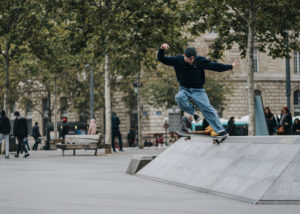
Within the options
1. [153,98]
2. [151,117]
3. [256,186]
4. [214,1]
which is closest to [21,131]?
[214,1]

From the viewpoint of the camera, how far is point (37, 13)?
2414 cm

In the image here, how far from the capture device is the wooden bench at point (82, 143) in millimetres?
23047

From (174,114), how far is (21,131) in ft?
83.4

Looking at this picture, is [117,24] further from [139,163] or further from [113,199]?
[113,199]

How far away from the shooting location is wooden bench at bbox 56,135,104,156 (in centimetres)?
2305

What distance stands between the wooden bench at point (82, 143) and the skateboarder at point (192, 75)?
13.5 m

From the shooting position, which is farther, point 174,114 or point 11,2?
point 174,114

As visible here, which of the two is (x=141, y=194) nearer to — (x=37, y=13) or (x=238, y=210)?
(x=238, y=210)

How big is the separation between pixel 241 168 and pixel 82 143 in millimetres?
16613

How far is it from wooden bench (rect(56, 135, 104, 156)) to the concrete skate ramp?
12.6 meters

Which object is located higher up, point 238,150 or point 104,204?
point 238,150

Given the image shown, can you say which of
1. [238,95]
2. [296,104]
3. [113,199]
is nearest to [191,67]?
[113,199]

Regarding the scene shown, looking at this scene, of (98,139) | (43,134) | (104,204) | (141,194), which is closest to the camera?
(104,204)

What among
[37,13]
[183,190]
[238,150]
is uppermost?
[37,13]
